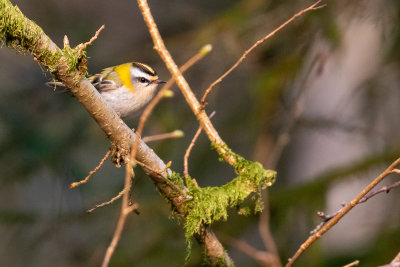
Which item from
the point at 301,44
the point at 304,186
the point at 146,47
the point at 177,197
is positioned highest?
the point at 146,47

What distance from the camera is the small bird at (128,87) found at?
353 cm

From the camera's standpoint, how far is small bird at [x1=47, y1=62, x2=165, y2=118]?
3.53 metres

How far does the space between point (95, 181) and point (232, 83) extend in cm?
248

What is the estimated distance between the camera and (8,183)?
3930 mm

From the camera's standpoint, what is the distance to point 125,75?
12.1 feet

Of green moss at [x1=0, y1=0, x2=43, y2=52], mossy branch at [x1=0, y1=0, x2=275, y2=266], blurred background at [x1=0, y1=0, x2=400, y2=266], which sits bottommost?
mossy branch at [x1=0, y1=0, x2=275, y2=266]

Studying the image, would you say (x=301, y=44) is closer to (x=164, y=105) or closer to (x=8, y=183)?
(x=164, y=105)

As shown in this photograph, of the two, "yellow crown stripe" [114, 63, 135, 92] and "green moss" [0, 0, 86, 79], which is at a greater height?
"yellow crown stripe" [114, 63, 135, 92]

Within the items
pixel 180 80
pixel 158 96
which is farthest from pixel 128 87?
pixel 158 96

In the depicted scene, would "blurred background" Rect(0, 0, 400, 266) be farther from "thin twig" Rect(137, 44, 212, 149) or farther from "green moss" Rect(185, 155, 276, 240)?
"thin twig" Rect(137, 44, 212, 149)

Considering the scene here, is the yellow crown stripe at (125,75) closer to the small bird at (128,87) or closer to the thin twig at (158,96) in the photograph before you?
the small bird at (128,87)

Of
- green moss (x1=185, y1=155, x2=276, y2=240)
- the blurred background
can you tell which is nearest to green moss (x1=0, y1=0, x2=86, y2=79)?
green moss (x1=185, y1=155, x2=276, y2=240)

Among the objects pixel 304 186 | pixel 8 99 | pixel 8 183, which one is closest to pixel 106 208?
pixel 8 183

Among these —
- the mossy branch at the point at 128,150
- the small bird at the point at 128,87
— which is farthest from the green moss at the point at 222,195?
the small bird at the point at 128,87
